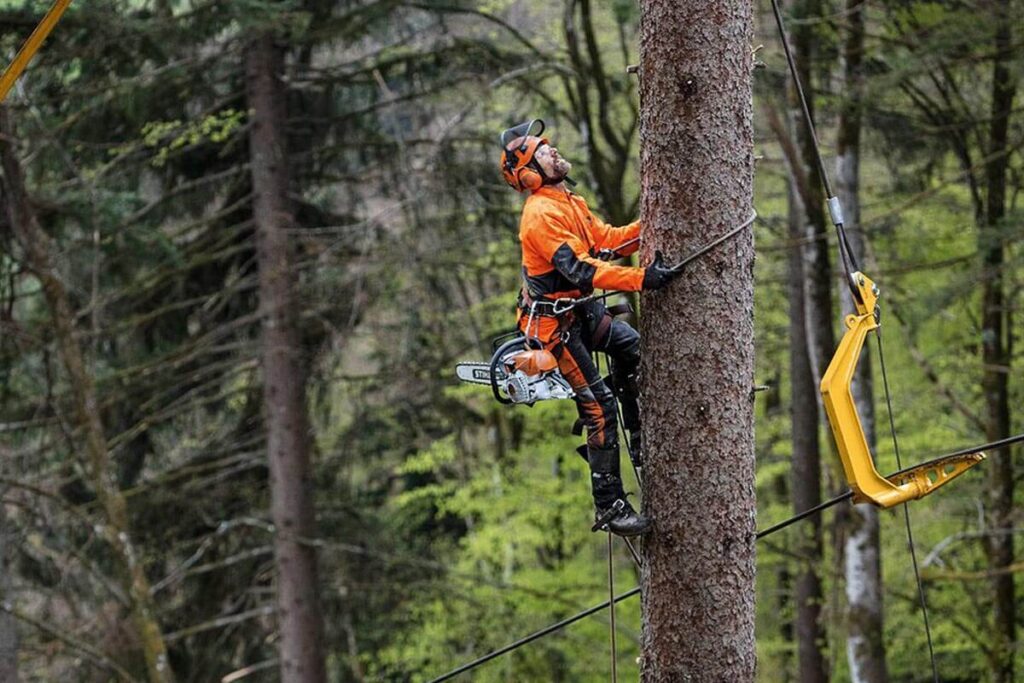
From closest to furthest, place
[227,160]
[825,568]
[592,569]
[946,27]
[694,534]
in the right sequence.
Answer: [694,534], [946,27], [825,568], [227,160], [592,569]

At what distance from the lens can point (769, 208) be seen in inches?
736

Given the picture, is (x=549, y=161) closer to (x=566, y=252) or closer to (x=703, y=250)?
(x=566, y=252)

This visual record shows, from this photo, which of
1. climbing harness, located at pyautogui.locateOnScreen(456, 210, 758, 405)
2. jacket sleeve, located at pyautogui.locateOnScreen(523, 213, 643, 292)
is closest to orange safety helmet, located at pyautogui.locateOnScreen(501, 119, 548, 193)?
jacket sleeve, located at pyautogui.locateOnScreen(523, 213, 643, 292)

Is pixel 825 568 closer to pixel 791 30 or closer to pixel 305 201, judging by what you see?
pixel 791 30

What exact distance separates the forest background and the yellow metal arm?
18.7ft

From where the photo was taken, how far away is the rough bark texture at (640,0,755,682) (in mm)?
4703

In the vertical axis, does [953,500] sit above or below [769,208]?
below

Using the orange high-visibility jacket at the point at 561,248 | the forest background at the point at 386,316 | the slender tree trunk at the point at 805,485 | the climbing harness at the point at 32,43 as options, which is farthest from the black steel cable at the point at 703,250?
the slender tree trunk at the point at 805,485

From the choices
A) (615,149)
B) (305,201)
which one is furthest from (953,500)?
(305,201)

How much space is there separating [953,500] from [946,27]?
5.87 m

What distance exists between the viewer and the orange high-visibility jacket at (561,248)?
503cm

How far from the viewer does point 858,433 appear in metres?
5.11

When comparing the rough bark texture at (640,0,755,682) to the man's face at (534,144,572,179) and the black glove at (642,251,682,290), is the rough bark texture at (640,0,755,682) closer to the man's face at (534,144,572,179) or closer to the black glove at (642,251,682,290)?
the black glove at (642,251,682,290)

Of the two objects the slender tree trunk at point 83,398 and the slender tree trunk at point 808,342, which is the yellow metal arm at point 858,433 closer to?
the slender tree trunk at point 808,342
